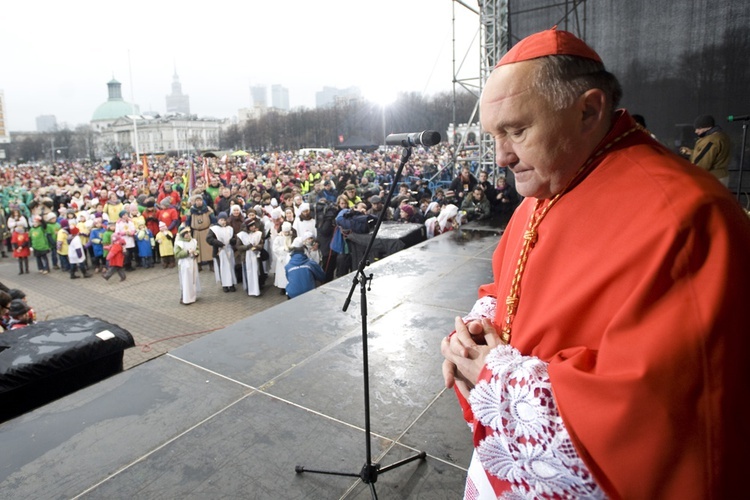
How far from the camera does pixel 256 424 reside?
3.02 meters

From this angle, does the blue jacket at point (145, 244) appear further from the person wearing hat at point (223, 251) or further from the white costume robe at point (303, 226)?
the white costume robe at point (303, 226)

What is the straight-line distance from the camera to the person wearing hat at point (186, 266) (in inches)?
374

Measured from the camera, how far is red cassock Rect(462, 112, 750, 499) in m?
0.95

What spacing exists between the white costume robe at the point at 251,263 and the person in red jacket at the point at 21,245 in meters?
6.58

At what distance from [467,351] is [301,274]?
7.05m

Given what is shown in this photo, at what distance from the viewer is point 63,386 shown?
3.96 meters

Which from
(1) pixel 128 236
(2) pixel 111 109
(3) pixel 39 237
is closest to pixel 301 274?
(1) pixel 128 236

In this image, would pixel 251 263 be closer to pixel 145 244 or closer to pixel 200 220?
pixel 200 220

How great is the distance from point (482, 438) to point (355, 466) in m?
1.59

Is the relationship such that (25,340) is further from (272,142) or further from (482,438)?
(272,142)

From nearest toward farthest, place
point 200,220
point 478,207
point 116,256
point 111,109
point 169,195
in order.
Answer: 1. point 478,207
2. point 200,220
3. point 116,256
4. point 169,195
5. point 111,109

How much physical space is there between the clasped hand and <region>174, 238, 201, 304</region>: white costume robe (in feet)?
29.3

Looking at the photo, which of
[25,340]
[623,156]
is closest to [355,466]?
[623,156]

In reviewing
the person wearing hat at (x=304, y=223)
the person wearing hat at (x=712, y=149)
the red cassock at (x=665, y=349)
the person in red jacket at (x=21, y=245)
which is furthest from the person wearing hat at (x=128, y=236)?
the red cassock at (x=665, y=349)
